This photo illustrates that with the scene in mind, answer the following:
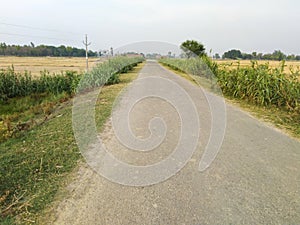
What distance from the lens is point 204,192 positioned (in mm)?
2402

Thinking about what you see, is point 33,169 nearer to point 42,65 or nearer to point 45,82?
point 45,82

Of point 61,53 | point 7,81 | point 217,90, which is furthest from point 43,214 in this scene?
point 61,53

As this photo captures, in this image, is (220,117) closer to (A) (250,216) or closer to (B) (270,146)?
(B) (270,146)

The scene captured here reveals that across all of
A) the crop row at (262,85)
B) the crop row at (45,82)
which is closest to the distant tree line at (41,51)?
the crop row at (45,82)

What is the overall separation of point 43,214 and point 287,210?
7.84 ft

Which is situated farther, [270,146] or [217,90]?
[217,90]

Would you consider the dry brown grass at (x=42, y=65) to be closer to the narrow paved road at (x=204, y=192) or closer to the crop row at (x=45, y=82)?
the crop row at (x=45, y=82)

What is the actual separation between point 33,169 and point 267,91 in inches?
274

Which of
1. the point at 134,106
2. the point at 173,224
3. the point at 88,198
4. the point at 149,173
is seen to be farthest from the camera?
the point at 134,106

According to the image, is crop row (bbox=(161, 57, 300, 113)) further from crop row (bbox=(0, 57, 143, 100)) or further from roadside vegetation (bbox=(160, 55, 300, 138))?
crop row (bbox=(0, 57, 143, 100))

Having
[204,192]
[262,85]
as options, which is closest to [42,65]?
[262,85]

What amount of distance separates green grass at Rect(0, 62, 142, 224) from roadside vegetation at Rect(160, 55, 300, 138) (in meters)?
4.53

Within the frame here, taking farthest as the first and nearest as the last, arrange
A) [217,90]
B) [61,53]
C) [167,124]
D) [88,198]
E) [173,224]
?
[61,53] < [217,90] < [167,124] < [88,198] < [173,224]

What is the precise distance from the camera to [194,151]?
3514 mm
